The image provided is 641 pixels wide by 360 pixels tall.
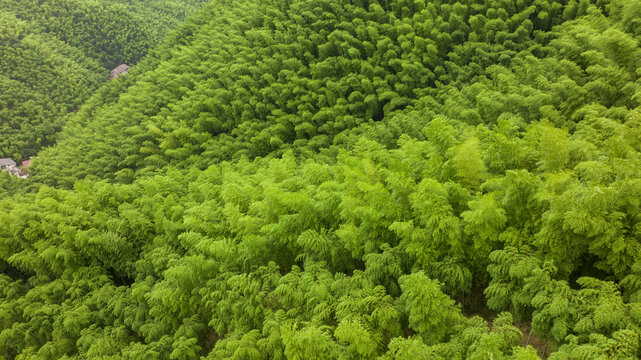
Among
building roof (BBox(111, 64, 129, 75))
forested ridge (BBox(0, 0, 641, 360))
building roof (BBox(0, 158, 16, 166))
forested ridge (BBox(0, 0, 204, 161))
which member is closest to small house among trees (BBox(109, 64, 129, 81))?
building roof (BBox(111, 64, 129, 75))

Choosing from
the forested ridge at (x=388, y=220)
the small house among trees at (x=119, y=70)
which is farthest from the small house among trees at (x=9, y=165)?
the forested ridge at (x=388, y=220)

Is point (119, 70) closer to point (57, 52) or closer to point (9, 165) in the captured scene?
point (57, 52)

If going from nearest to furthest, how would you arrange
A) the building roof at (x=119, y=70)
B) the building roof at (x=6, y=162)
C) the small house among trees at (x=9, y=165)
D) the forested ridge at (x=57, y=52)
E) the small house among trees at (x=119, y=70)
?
the small house among trees at (x=9, y=165) → the building roof at (x=6, y=162) → the forested ridge at (x=57, y=52) → the small house among trees at (x=119, y=70) → the building roof at (x=119, y=70)

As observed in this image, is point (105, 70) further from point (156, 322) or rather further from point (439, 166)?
point (439, 166)

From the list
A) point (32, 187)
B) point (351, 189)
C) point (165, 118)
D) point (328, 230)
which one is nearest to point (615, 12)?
point (351, 189)

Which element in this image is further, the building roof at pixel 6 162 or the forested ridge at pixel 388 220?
the building roof at pixel 6 162

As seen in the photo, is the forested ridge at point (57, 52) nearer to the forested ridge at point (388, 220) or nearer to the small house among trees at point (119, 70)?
the small house among trees at point (119, 70)

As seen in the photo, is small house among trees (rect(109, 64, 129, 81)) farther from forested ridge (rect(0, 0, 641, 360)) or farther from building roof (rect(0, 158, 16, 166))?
forested ridge (rect(0, 0, 641, 360))
